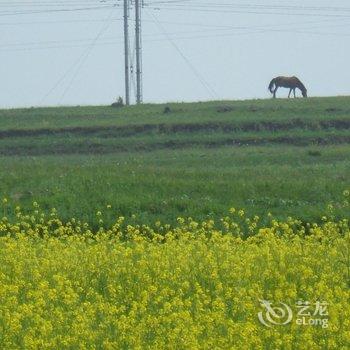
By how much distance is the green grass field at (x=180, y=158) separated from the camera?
71.0 ft

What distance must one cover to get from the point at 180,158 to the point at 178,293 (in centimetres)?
1871

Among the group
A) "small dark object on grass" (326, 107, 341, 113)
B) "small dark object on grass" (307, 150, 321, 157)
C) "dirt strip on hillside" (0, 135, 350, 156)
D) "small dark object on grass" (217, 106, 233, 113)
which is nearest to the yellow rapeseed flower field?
"small dark object on grass" (307, 150, 321, 157)

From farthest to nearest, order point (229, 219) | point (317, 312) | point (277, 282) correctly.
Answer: point (229, 219) < point (277, 282) < point (317, 312)

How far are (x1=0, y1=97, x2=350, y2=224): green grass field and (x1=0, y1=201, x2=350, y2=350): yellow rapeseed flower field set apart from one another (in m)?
5.96

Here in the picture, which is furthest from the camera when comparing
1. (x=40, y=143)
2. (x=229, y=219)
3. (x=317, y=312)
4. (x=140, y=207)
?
(x=40, y=143)

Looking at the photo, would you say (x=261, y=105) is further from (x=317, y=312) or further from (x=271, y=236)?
(x=317, y=312)

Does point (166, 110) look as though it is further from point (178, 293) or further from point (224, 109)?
point (178, 293)

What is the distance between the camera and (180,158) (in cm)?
3064

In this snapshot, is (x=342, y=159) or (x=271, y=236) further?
(x=342, y=159)

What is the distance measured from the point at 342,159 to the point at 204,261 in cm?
1679

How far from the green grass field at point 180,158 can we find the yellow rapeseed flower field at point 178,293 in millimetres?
5961

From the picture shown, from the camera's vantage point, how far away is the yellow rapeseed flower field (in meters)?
9.97

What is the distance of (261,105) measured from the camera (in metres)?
41.5

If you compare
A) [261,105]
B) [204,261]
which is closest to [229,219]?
[204,261]
